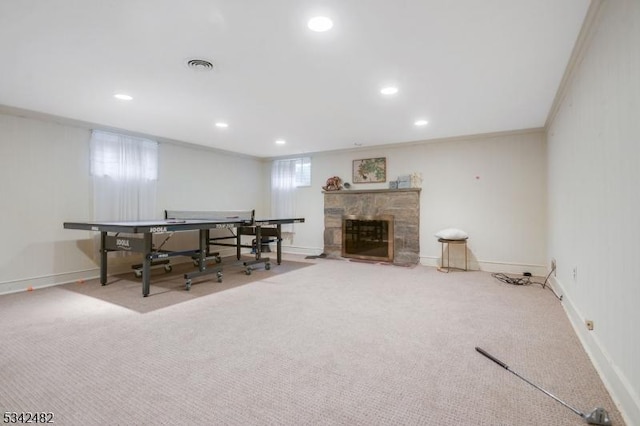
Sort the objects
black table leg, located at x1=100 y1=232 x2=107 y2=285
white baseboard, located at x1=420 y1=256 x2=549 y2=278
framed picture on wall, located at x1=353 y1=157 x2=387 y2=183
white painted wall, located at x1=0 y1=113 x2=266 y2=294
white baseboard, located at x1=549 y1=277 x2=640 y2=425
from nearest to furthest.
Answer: white baseboard, located at x1=549 y1=277 x2=640 y2=425
white painted wall, located at x1=0 y1=113 x2=266 y2=294
black table leg, located at x1=100 y1=232 x2=107 y2=285
white baseboard, located at x1=420 y1=256 x2=549 y2=278
framed picture on wall, located at x1=353 y1=157 x2=387 y2=183

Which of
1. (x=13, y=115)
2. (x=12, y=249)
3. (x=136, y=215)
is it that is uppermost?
(x=13, y=115)

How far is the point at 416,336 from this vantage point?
91.4 inches

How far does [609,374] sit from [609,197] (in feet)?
3.18

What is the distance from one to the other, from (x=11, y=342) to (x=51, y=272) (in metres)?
2.11

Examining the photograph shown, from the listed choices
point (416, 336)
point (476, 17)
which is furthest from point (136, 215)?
point (476, 17)

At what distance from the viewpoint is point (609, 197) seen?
5.45 ft

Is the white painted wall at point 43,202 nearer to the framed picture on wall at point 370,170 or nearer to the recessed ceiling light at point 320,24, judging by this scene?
the recessed ceiling light at point 320,24

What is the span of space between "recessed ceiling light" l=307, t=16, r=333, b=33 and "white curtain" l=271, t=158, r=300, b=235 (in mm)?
4813

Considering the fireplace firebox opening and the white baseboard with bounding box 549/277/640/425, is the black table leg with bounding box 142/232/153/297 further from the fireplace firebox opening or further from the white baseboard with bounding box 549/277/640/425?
the white baseboard with bounding box 549/277/640/425

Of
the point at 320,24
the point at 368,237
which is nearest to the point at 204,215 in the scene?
the point at 368,237

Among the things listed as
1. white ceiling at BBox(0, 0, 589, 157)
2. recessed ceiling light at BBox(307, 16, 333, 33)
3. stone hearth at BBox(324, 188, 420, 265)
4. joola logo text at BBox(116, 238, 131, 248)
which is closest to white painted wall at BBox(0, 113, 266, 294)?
white ceiling at BBox(0, 0, 589, 157)

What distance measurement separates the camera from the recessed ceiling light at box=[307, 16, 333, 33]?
6.27 ft

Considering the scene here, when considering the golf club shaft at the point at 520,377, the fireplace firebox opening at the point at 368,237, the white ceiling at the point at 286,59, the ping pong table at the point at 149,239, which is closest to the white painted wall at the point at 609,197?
the golf club shaft at the point at 520,377

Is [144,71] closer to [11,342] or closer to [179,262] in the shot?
[11,342]
